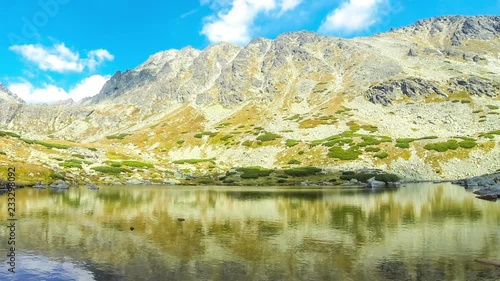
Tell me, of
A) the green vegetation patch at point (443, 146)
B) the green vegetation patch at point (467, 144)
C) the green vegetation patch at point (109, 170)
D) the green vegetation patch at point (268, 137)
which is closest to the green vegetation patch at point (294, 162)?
the green vegetation patch at point (268, 137)

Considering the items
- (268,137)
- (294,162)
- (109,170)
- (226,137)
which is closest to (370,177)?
(294,162)

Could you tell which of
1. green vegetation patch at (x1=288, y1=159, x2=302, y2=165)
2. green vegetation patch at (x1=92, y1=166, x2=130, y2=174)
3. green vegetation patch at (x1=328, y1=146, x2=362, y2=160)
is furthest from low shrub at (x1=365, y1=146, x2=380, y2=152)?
green vegetation patch at (x1=92, y1=166, x2=130, y2=174)

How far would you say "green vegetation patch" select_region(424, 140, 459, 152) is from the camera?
106 meters

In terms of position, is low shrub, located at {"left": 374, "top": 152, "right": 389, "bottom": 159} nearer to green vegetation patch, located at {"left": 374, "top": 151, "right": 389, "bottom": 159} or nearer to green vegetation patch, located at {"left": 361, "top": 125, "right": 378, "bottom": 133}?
green vegetation patch, located at {"left": 374, "top": 151, "right": 389, "bottom": 159}

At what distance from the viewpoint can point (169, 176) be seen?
106 metres

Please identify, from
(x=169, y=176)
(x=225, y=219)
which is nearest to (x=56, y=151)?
(x=169, y=176)

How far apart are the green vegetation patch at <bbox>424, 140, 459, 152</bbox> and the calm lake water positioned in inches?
2583

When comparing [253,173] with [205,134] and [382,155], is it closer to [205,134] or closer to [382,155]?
[382,155]

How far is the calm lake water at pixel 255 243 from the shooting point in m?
19.6

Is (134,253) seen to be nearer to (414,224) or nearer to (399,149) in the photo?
(414,224)

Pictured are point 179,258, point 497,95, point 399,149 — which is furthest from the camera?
point 497,95

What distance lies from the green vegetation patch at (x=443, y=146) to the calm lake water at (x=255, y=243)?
6560cm

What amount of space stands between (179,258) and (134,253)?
10.5 ft

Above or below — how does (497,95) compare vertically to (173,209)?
above
